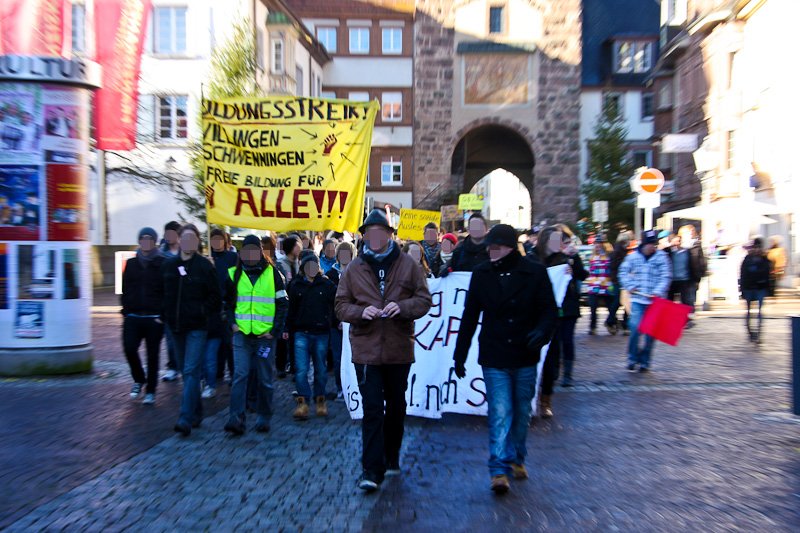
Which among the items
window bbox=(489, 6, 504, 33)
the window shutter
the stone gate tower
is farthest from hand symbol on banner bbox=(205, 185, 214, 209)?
window bbox=(489, 6, 504, 33)

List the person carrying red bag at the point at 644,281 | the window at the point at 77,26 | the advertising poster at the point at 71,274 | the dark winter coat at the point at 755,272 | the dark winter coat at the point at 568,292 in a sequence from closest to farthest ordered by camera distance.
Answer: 1. the dark winter coat at the point at 568,292
2. the advertising poster at the point at 71,274
3. the person carrying red bag at the point at 644,281
4. the dark winter coat at the point at 755,272
5. the window at the point at 77,26

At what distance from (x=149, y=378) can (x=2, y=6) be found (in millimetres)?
8549

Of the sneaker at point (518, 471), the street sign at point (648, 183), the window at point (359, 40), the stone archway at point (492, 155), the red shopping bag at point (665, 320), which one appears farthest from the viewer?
the window at point (359, 40)

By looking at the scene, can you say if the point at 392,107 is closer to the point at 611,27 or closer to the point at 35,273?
the point at 611,27

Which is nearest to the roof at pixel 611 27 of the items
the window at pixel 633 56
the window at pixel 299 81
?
the window at pixel 633 56

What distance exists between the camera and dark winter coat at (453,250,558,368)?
19.7 ft

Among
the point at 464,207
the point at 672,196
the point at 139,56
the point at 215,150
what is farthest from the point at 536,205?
the point at 215,150

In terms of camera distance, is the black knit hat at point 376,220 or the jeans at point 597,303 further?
the jeans at point 597,303

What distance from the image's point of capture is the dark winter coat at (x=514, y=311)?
5990 millimetres

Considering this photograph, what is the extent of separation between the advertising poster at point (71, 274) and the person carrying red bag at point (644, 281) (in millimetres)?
7389

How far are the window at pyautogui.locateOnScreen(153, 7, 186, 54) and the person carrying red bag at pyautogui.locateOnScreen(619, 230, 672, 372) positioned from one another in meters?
24.5

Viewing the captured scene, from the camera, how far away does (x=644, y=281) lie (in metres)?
11.4

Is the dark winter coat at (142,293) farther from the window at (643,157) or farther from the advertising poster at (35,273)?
the window at (643,157)

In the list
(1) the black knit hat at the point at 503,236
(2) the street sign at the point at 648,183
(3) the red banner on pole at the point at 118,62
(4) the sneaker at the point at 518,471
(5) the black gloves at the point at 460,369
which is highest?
(3) the red banner on pole at the point at 118,62
